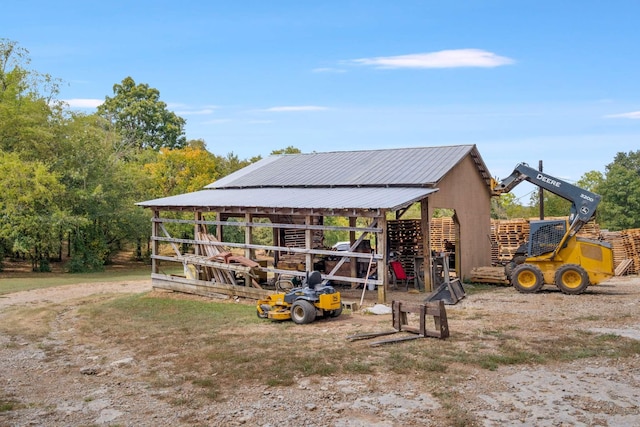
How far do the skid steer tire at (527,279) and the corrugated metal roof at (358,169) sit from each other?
155 inches

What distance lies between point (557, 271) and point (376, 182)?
6.73 m

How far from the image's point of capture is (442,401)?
7938 millimetres

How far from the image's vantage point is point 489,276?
21.5 metres

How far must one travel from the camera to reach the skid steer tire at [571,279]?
57.1 feet

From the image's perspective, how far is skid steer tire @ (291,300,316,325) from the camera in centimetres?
1352

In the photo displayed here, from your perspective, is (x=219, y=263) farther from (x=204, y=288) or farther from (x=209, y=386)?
(x=209, y=386)

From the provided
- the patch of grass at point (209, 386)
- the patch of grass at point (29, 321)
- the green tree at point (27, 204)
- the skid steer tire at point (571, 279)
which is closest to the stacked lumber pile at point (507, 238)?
the skid steer tire at point (571, 279)

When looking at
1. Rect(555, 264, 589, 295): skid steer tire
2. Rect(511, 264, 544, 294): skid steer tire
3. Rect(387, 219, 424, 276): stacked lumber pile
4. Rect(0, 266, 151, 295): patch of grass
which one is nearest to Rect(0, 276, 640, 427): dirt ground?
Rect(555, 264, 589, 295): skid steer tire

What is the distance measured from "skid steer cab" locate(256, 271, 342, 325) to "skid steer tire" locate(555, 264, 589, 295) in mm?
7608

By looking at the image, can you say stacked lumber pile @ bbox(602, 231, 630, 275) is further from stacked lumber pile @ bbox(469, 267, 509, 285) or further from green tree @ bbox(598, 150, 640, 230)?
green tree @ bbox(598, 150, 640, 230)

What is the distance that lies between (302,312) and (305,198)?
6.56 metres

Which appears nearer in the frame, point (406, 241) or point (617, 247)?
point (406, 241)

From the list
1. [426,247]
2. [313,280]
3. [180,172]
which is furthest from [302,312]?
[180,172]

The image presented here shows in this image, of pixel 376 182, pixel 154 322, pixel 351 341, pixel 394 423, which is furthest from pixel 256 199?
pixel 394 423
